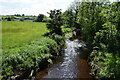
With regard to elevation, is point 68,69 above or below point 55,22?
below

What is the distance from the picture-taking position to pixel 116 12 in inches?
308

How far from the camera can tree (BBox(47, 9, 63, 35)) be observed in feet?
73.8

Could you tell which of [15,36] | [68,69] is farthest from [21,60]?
[15,36]

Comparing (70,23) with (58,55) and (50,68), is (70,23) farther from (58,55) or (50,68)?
(50,68)

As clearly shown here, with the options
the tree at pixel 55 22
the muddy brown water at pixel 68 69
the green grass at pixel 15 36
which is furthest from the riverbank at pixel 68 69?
the tree at pixel 55 22

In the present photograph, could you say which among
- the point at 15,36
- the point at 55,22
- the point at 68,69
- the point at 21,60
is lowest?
the point at 68,69

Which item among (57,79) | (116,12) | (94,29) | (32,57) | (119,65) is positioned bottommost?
(57,79)

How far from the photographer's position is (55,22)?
22531 mm

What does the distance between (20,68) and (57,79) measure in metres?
3.32

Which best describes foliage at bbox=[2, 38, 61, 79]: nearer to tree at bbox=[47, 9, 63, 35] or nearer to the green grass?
the green grass

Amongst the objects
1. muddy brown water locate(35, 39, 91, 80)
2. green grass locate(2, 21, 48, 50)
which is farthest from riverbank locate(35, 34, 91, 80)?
green grass locate(2, 21, 48, 50)

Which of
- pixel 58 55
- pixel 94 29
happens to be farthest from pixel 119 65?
pixel 58 55

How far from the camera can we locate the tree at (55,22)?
22.5m

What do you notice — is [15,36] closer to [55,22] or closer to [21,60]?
[55,22]
